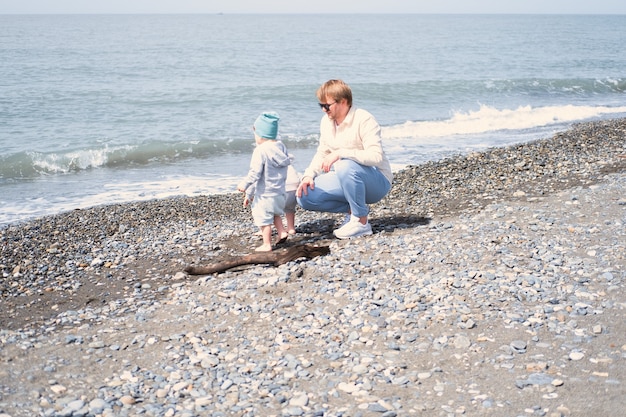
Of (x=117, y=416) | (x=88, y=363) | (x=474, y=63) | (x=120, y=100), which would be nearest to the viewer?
(x=117, y=416)

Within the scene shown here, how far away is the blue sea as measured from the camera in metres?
14.8

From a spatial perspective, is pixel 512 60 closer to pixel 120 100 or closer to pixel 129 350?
pixel 120 100

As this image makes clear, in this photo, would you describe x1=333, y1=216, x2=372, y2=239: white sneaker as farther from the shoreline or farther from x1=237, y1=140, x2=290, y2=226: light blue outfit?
x1=237, y1=140, x2=290, y2=226: light blue outfit

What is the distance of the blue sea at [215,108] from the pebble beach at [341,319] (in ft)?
16.1

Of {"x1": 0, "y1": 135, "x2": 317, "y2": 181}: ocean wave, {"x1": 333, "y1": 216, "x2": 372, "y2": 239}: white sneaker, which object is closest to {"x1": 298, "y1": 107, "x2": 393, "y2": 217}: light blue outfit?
{"x1": 333, "y1": 216, "x2": 372, "y2": 239}: white sneaker

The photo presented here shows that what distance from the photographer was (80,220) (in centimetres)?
Answer: 1005

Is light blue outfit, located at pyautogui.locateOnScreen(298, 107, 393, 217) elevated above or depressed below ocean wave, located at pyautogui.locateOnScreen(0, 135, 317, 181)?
above

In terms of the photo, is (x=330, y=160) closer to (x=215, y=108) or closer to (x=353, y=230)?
(x=353, y=230)

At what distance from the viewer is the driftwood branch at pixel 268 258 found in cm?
678

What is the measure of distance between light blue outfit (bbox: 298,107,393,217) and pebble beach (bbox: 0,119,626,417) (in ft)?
1.53

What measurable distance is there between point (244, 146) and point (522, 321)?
527 inches

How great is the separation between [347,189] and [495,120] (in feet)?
51.0

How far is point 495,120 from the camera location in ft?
70.5

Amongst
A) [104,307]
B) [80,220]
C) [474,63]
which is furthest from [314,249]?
[474,63]
